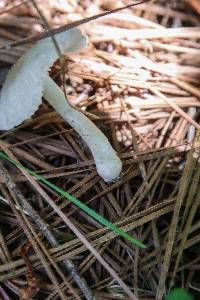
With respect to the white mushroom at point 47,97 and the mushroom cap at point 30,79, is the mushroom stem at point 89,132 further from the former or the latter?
the mushroom cap at point 30,79

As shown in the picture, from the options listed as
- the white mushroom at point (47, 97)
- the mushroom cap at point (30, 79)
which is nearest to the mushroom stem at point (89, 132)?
the white mushroom at point (47, 97)

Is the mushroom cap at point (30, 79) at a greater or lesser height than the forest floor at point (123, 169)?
greater

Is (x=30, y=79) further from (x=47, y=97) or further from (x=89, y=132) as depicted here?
(x=89, y=132)

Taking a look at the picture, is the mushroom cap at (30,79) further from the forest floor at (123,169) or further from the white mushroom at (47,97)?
the forest floor at (123,169)

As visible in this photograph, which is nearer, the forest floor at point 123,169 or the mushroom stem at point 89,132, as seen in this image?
the forest floor at point 123,169

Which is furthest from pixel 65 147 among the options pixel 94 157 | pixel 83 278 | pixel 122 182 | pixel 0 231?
pixel 83 278

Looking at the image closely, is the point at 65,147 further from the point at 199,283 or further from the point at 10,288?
the point at 199,283

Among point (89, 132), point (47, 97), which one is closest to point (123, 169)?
point (89, 132)

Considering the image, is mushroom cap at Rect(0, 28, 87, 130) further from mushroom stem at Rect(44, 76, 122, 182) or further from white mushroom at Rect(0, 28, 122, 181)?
mushroom stem at Rect(44, 76, 122, 182)
